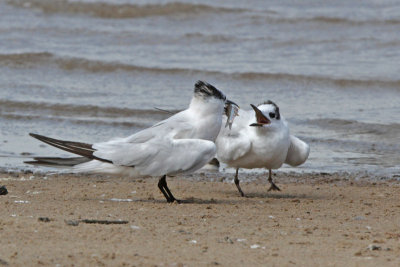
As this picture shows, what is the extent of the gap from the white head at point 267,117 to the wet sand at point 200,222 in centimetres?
60

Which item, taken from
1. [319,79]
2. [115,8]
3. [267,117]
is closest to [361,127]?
[319,79]

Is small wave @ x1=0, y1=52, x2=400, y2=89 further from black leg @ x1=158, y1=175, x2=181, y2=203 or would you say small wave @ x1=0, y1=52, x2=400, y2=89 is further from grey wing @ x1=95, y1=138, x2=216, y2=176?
grey wing @ x1=95, y1=138, x2=216, y2=176

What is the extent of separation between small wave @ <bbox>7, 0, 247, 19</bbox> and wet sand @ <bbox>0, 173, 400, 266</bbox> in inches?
451

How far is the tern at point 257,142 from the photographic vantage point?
686 cm

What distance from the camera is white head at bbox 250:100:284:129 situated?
22.7 feet

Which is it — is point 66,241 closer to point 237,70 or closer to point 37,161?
point 37,161

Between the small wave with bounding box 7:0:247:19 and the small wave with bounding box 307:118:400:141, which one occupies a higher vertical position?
the small wave with bounding box 7:0:247:19

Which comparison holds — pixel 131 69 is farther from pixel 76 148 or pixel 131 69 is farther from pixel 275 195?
pixel 76 148

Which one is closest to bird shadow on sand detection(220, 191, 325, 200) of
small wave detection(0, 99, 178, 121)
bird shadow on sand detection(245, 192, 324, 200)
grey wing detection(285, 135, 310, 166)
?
bird shadow on sand detection(245, 192, 324, 200)

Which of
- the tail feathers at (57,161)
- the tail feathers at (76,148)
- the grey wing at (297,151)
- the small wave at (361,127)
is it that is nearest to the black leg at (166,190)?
the tail feathers at (76,148)

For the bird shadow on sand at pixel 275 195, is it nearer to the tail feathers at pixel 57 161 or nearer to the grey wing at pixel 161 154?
the grey wing at pixel 161 154

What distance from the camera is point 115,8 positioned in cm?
1952

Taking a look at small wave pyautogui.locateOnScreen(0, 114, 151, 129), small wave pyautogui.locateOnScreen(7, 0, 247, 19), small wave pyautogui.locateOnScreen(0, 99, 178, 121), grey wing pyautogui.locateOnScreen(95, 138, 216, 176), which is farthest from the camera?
small wave pyautogui.locateOnScreen(7, 0, 247, 19)

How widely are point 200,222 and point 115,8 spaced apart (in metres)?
14.5
